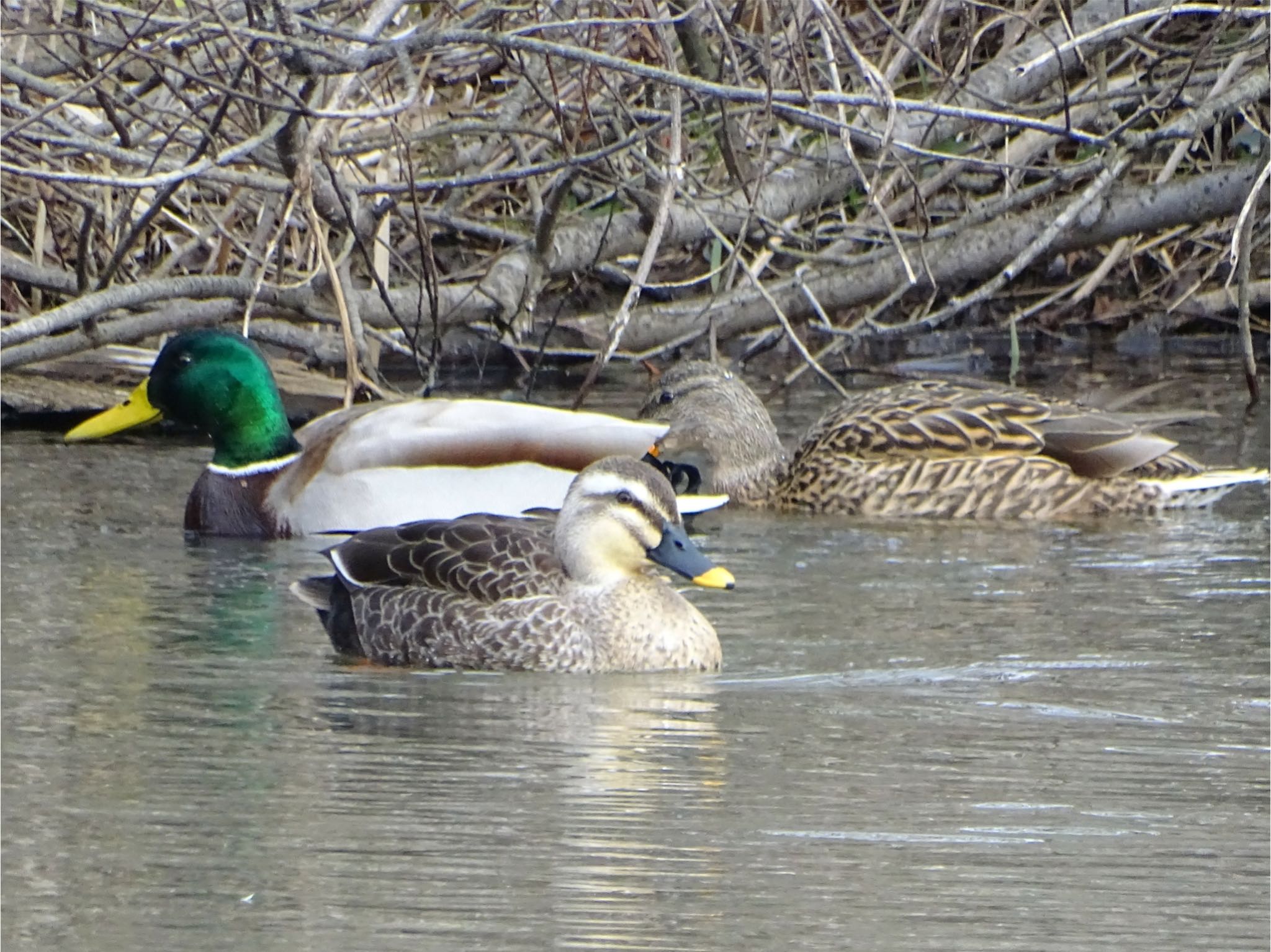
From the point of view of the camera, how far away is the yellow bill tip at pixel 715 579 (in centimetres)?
621

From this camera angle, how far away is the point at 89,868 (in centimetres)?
423

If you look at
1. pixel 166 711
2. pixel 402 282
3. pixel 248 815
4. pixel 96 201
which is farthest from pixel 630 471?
pixel 402 282

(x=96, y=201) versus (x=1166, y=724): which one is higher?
(x=96, y=201)

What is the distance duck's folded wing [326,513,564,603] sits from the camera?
6457 millimetres

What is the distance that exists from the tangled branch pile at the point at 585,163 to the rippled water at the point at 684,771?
1250 millimetres

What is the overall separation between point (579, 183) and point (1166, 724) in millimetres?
5678

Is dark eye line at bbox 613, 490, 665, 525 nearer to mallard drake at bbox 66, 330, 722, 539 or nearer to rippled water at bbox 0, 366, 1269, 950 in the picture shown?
rippled water at bbox 0, 366, 1269, 950

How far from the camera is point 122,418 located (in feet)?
30.7

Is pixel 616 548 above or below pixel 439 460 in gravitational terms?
above

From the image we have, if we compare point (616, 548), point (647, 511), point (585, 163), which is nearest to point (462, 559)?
point (616, 548)

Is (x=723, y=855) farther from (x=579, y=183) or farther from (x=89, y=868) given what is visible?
(x=579, y=183)

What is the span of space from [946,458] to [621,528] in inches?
121

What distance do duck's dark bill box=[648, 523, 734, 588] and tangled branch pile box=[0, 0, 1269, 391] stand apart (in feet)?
3.88

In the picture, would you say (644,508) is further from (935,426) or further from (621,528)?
(935,426)
